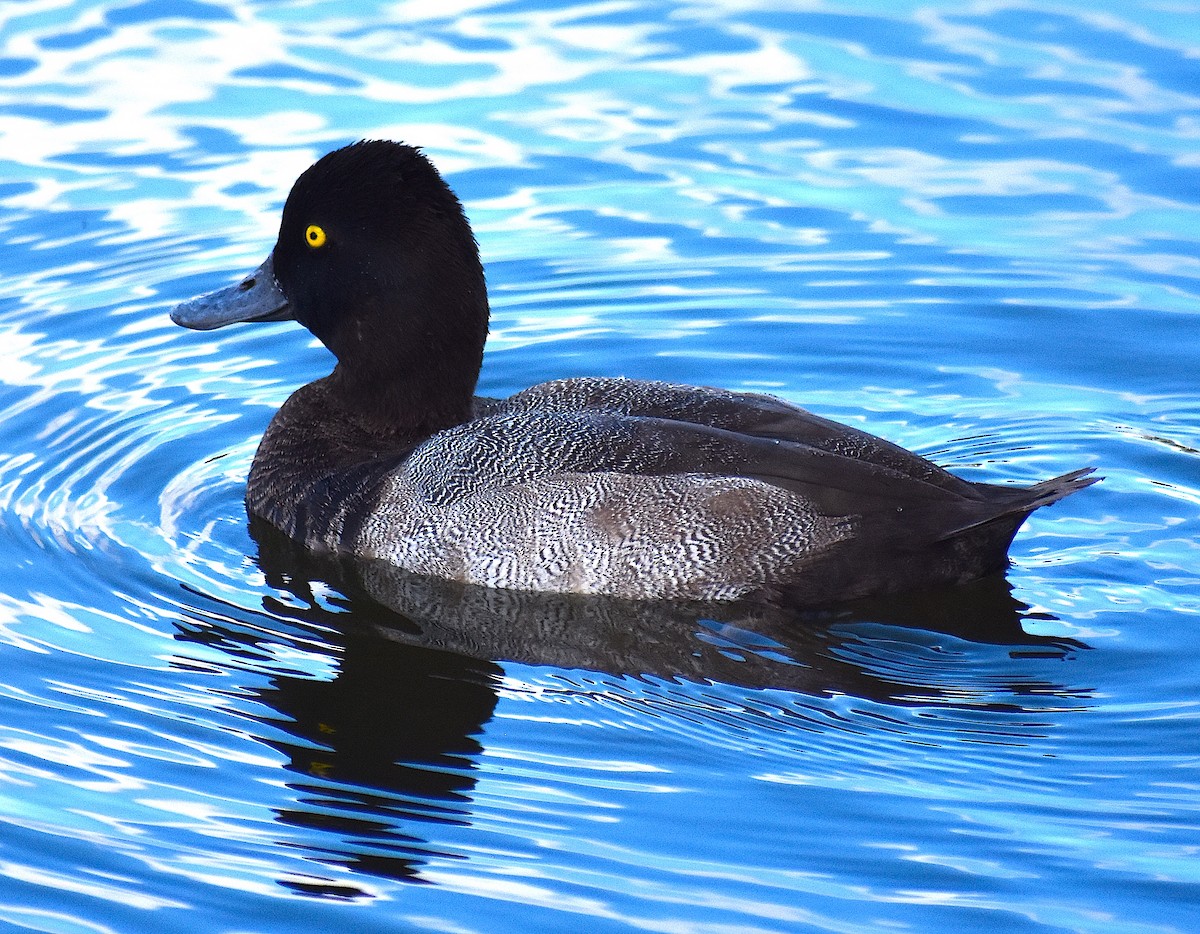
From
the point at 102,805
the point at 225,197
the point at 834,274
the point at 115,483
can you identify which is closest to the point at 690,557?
the point at 102,805

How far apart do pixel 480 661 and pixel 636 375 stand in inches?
126

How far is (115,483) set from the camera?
8.74 metres

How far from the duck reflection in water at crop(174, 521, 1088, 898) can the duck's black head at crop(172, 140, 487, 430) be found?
2.77 ft

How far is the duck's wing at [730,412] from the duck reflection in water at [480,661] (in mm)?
568

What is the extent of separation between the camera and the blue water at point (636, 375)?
18.8ft

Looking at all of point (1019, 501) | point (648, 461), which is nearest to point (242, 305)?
point (648, 461)

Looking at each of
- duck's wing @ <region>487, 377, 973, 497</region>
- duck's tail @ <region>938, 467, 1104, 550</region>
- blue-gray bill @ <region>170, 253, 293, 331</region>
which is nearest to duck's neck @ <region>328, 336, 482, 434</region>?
duck's wing @ <region>487, 377, 973, 497</region>

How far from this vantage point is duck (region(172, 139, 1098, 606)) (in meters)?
7.16

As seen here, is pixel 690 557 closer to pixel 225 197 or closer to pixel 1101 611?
pixel 1101 611

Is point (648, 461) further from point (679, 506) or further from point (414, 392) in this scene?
point (414, 392)

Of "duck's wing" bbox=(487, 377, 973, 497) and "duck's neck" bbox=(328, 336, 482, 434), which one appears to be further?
"duck's neck" bbox=(328, 336, 482, 434)

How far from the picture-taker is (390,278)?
8016 mm

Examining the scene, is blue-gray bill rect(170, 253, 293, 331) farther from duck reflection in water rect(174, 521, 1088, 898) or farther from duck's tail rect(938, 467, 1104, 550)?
duck's tail rect(938, 467, 1104, 550)

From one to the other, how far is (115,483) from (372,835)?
3.43m
